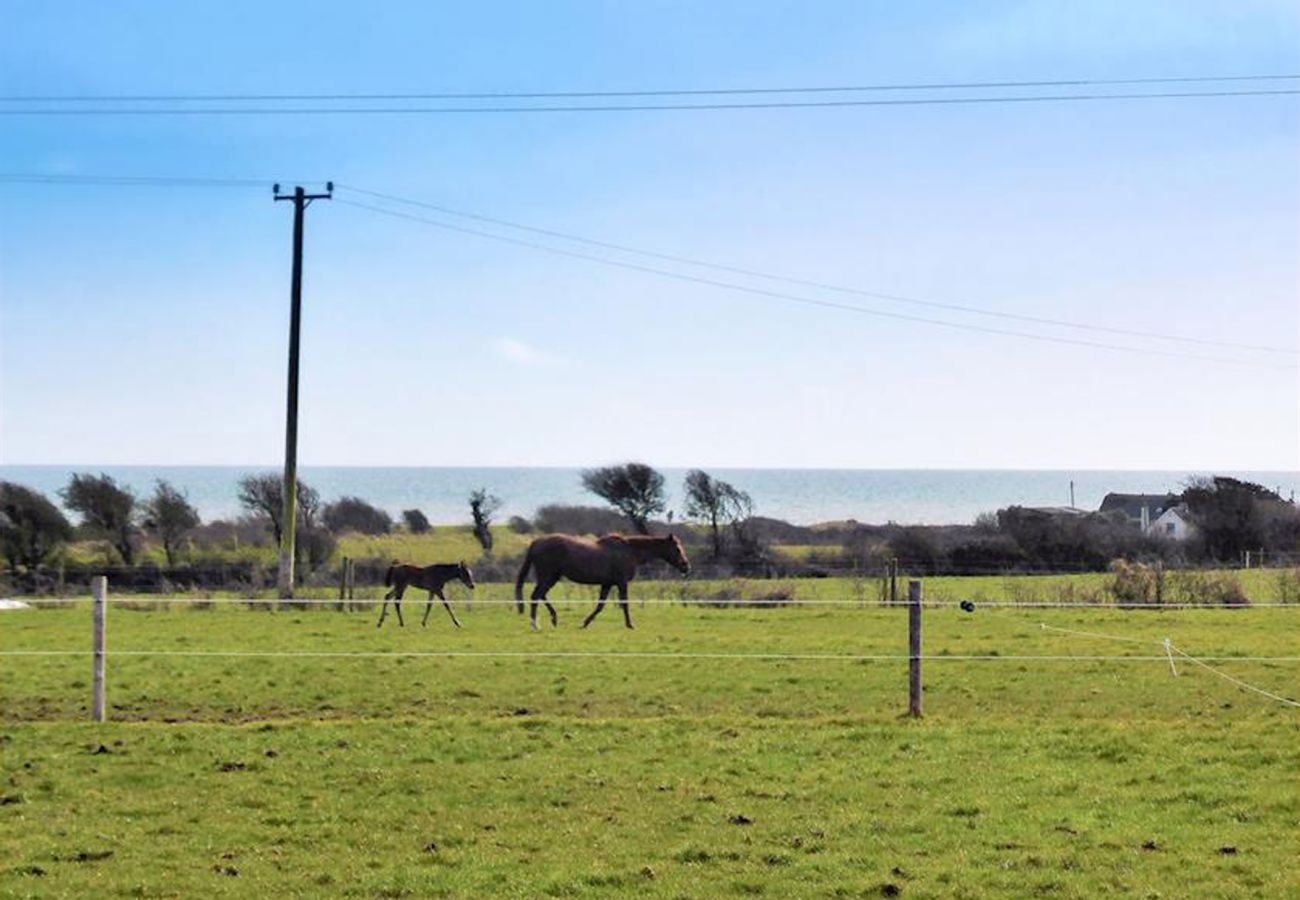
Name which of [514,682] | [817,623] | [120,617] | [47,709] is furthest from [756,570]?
[47,709]

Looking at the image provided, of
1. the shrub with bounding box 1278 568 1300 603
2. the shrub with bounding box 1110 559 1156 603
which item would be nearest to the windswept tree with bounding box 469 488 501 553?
the shrub with bounding box 1110 559 1156 603

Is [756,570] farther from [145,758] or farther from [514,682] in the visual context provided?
[145,758]

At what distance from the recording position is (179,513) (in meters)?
51.0

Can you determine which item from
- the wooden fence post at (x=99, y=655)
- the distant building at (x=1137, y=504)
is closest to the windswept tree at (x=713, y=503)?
the wooden fence post at (x=99, y=655)

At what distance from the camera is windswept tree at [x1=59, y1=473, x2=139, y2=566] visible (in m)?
49.9

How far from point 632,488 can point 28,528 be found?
23.1m

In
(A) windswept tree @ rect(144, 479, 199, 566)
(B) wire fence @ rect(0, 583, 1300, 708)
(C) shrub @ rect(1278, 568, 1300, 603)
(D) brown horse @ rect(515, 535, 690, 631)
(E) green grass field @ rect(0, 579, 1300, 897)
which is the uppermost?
(A) windswept tree @ rect(144, 479, 199, 566)

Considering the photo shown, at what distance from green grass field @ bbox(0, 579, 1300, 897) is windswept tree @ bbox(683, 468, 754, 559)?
31.0m

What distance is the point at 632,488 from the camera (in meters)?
58.0

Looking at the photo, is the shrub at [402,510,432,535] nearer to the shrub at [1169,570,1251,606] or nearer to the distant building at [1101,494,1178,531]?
the shrub at [1169,570,1251,606]

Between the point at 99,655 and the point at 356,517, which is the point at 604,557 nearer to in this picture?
the point at 99,655

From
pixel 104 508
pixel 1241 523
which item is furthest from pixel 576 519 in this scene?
pixel 1241 523

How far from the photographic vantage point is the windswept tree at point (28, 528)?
46.9 m

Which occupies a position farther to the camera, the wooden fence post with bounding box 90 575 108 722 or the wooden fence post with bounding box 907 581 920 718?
the wooden fence post with bounding box 90 575 108 722
